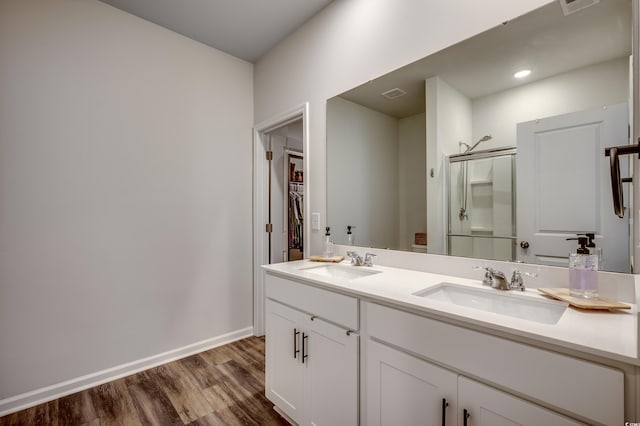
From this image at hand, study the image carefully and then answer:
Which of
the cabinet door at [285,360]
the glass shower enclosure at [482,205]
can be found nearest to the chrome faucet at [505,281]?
the glass shower enclosure at [482,205]

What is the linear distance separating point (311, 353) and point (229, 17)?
2462 millimetres

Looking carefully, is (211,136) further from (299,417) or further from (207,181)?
(299,417)

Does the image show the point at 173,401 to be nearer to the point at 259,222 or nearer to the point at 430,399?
the point at 259,222

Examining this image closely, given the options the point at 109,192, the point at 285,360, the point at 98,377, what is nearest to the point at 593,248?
the point at 285,360

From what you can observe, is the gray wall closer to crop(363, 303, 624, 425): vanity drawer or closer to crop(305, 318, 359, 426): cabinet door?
crop(305, 318, 359, 426): cabinet door

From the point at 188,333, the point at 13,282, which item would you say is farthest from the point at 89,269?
the point at 188,333

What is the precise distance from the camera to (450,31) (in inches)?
57.9

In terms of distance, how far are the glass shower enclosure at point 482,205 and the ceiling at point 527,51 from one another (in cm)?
32

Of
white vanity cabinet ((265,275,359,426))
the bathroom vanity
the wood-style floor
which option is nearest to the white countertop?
the bathroom vanity

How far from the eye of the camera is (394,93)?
175 centimetres

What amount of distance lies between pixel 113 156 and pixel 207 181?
72 cm

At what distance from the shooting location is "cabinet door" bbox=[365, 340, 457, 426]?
95cm

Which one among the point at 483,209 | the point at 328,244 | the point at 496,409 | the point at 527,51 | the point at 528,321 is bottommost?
the point at 496,409

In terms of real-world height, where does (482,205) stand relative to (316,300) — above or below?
above
